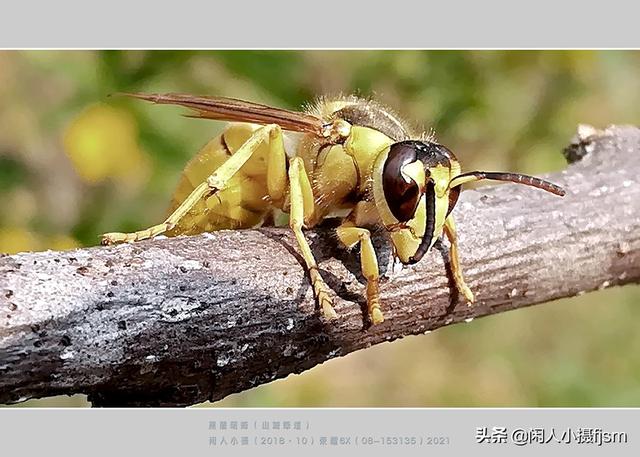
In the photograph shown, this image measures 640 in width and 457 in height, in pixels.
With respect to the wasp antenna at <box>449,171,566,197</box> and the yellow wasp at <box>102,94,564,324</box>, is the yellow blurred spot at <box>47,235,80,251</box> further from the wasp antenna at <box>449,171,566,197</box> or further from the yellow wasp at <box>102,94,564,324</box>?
the wasp antenna at <box>449,171,566,197</box>

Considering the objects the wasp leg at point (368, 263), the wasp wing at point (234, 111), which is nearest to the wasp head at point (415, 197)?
the wasp leg at point (368, 263)

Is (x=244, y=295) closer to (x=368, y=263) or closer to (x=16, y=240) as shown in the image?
(x=368, y=263)

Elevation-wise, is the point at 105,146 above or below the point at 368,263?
above

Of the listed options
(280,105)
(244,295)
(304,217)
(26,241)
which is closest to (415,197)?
(304,217)

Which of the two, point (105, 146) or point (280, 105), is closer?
point (105, 146)

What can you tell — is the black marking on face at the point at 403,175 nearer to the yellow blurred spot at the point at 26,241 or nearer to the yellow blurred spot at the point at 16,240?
the yellow blurred spot at the point at 26,241

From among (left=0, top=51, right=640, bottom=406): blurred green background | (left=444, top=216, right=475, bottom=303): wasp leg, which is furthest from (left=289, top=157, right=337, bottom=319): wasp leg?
(left=0, top=51, right=640, bottom=406): blurred green background
